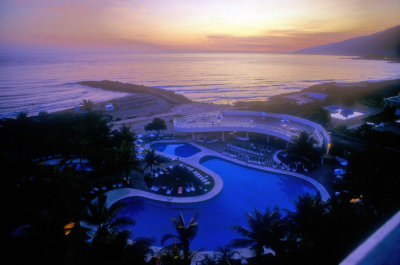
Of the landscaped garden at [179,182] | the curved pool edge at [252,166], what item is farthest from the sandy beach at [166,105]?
the landscaped garden at [179,182]

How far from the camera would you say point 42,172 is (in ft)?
47.8

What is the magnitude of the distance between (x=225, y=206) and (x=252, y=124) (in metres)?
15.0

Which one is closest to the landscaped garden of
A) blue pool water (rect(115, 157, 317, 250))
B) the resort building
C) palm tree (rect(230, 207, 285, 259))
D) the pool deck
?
the pool deck

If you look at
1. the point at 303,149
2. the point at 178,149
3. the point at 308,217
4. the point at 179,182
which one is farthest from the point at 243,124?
A: the point at 308,217

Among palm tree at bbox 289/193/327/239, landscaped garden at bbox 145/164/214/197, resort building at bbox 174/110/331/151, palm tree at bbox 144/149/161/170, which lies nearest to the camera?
palm tree at bbox 289/193/327/239

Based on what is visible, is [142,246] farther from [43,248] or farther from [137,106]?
[137,106]

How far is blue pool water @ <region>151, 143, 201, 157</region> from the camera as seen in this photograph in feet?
90.3

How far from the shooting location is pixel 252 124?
3059 cm

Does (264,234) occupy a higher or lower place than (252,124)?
lower

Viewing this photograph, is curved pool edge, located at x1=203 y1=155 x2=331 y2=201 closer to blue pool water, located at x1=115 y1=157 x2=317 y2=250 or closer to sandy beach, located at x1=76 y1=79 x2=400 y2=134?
blue pool water, located at x1=115 y1=157 x2=317 y2=250

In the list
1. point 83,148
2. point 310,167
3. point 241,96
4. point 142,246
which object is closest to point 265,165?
point 310,167

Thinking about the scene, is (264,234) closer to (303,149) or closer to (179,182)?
(179,182)

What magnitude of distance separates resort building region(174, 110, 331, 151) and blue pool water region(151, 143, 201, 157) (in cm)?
226

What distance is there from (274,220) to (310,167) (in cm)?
1174
